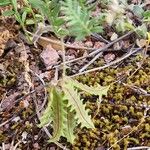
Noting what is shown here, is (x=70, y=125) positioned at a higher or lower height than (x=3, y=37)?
lower

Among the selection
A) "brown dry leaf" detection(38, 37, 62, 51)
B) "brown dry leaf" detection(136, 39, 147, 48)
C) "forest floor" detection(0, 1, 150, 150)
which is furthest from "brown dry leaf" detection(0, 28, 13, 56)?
"brown dry leaf" detection(136, 39, 147, 48)

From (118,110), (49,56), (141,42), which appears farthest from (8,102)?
(141,42)

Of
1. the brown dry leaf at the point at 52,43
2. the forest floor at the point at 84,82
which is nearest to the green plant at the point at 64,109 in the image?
the forest floor at the point at 84,82

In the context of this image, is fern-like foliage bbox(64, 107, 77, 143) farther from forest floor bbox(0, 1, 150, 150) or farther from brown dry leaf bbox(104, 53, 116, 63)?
brown dry leaf bbox(104, 53, 116, 63)

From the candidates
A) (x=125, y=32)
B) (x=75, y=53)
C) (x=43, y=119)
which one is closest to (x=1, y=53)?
(x=75, y=53)

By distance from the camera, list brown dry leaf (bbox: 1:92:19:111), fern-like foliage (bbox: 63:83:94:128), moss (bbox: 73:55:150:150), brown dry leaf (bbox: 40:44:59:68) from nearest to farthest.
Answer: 1. fern-like foliage (bbox: 63:83:94:128)
2. moss (bbox: 73:55:150:150)
3. brown dry leaf (bbox: 1:92:19:111)
4. brown dry leaf (bbox: 40:44:59:68)

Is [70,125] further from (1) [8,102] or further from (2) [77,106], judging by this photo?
(1) [8,102]

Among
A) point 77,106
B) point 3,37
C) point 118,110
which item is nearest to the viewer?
point 77,106

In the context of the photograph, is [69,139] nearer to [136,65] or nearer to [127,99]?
[127,99]
